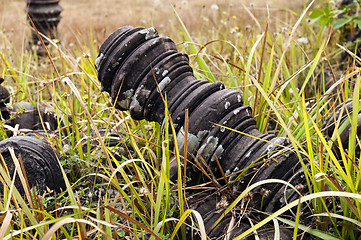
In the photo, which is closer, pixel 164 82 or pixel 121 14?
pixel 164 82

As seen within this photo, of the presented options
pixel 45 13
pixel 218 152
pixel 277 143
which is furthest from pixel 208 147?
pixel 45 13

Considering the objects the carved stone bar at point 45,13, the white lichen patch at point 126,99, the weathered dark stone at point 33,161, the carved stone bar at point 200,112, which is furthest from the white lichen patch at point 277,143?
the carved stone bar at point 45,13

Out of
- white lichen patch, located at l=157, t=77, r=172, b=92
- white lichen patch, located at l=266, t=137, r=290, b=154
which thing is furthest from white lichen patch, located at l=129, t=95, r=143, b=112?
white lichen patch, located at l=266, t=137, r=290, b=154

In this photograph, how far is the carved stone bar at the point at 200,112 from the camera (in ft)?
5.14

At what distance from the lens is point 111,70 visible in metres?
1.74

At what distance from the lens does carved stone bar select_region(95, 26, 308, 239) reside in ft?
5.14

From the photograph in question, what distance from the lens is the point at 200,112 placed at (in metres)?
1.64

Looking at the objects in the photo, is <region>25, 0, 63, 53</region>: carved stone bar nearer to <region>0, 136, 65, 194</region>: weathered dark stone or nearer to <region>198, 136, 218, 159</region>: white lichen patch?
<region>0, 136, 65, 194</region>: weathered dark stone

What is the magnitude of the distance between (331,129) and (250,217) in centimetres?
63

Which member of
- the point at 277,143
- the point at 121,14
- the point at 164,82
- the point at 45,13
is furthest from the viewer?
the point at 121,14

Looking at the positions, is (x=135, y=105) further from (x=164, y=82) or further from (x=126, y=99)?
(x=164, y=82)

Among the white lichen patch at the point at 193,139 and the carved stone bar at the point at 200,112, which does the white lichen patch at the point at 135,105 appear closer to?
the carved stone bar at the point at 200,112

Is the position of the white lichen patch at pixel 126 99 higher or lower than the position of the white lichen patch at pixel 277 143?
higher

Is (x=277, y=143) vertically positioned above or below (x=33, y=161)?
below
